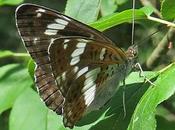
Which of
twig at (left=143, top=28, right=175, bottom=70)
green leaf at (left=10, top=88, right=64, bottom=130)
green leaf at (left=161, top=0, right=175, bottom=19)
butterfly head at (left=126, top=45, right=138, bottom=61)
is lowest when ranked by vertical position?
green leaf at (left=10, top=88, right=64, bottom=130)

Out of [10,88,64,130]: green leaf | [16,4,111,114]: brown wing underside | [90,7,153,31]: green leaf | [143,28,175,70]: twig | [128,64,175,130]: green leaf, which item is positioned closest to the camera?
[128,64,175,130]: green leaf

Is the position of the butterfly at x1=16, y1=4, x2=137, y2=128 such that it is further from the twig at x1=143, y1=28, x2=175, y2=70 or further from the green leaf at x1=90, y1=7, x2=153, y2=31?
the twig at x1=143, y1=28, x2=175, y2=70

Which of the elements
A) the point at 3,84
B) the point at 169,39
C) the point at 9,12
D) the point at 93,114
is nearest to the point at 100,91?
the point at 93,114

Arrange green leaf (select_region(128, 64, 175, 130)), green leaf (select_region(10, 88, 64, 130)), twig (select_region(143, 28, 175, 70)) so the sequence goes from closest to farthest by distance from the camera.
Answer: green leaf (select_region(128, 64, 175, 130)) → green leaf (select_region(10, 88, 64, 130)) → twig (select_region(143, 28, 175, 70))

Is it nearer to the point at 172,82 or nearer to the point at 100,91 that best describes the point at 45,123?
the point at 100,91

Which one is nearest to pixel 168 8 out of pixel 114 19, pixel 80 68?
pixel 114 19

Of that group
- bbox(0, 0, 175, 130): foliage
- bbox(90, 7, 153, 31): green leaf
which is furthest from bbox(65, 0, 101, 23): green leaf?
bbox(90, 7, 153, 31): green leaf

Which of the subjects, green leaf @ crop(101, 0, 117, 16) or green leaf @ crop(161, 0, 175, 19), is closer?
green leaf @ crop(161, 0, 175, 19)
